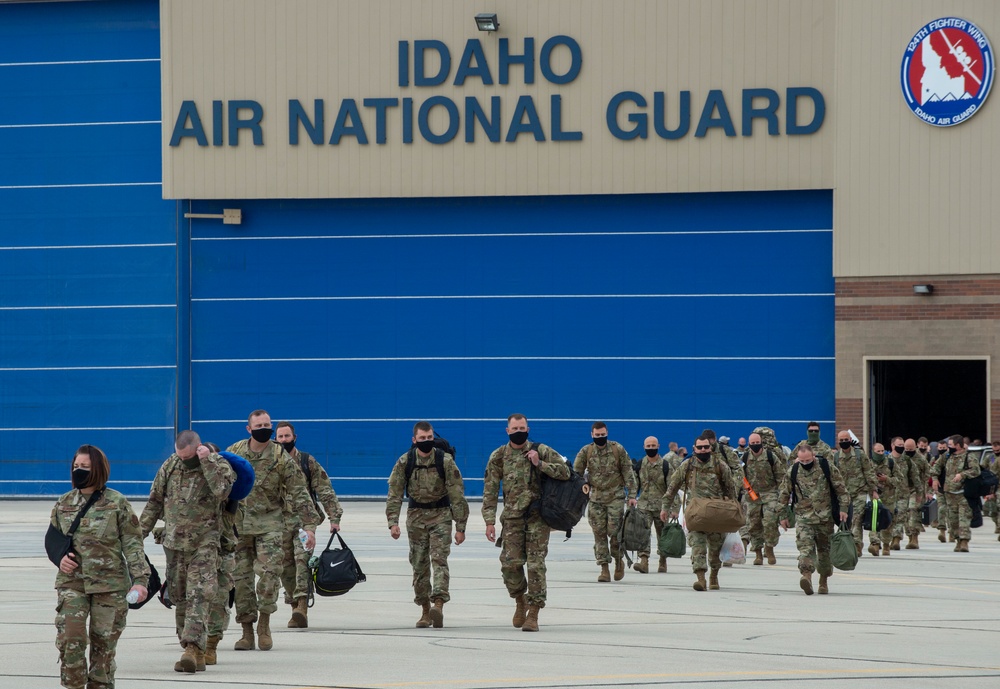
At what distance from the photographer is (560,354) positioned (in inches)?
1486

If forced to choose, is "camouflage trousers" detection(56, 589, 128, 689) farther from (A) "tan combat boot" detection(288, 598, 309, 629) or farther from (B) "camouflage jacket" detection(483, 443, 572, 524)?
(B) "camouflage jacket" detection(483, 443, 572, 524)

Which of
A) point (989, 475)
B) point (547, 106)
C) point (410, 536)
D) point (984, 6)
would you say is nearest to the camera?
point (410, 536)

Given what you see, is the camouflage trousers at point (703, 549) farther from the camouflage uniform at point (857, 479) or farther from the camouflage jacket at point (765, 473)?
the camouflage jacket at point (765, 473)

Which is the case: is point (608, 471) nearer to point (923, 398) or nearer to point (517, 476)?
point (517, 476)

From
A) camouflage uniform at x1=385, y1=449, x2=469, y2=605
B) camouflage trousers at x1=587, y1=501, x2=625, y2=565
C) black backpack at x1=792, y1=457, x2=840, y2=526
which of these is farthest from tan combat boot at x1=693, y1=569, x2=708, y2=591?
camouflage uniform at x1=385, y1=449, x2=469, y2=605

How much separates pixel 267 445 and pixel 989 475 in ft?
57.9

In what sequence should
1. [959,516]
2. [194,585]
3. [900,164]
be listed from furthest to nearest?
[900,164] < [959,516] < [194,585]

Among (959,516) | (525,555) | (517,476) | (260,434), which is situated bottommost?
A: (959,516)

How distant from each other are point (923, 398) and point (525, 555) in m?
24.9

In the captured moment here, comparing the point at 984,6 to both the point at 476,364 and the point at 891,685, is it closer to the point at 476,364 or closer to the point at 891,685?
the point at 476,364

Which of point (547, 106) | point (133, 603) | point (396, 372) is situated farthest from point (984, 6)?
point (133, 603)

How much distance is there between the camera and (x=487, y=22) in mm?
37125

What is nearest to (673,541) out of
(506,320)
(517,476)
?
(517,476)

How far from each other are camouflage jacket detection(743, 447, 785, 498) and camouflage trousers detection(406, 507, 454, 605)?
877 centimetres
